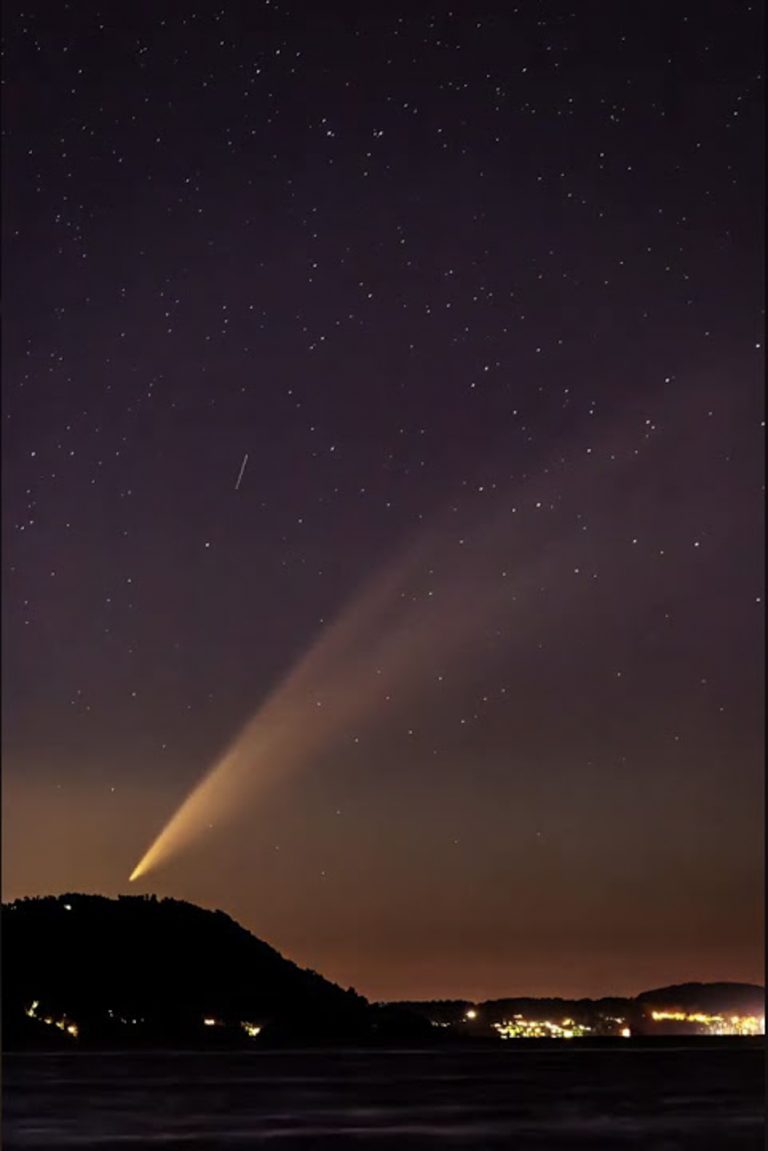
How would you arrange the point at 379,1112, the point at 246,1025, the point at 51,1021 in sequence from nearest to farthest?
the point at 379,1112 → the point at 51,1021 → the point at 246,1025

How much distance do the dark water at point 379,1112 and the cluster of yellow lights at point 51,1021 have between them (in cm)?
2448

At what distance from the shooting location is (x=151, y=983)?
55.2m

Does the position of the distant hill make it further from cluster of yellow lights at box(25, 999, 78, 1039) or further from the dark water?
the dark water

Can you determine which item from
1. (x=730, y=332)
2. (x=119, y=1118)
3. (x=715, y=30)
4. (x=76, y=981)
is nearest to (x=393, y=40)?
(x=715, y=30)

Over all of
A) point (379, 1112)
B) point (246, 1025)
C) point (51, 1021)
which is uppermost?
point (246, 1025)

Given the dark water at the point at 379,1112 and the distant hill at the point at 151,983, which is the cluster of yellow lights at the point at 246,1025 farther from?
the dark water at the point at 379,1112

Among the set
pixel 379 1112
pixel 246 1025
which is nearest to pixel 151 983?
pixel 246 1025

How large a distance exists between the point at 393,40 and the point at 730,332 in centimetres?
144

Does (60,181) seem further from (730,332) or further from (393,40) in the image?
(730,332)

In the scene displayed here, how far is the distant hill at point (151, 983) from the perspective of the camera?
47.0 meters

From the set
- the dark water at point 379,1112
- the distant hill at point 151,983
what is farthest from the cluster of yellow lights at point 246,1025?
the dark water at point 379,1112

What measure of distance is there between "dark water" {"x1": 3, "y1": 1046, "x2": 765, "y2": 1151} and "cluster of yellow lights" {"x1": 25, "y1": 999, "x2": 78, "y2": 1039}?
80.3 ft

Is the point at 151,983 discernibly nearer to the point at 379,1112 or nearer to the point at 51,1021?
the point at 51,1021

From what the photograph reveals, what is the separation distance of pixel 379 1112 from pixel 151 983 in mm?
42205
